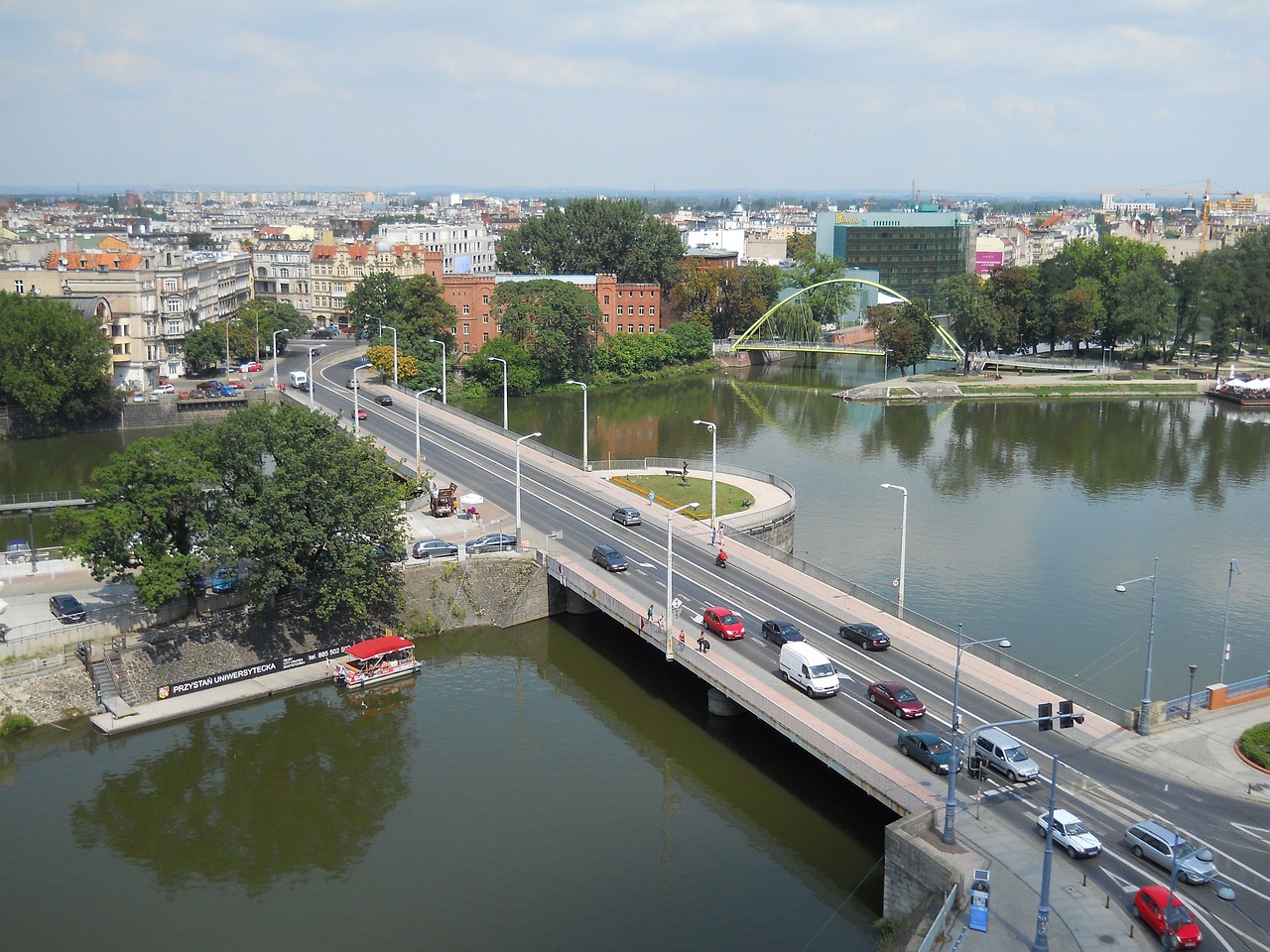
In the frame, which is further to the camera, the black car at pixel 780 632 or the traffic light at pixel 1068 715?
the black car at pixel 780 632

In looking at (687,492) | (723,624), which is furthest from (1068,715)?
(687,492)

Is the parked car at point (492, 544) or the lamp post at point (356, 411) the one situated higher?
the lamp post at point (356, 411)

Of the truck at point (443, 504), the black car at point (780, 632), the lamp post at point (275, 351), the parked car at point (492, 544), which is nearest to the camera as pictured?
the black car at point (780, 632)

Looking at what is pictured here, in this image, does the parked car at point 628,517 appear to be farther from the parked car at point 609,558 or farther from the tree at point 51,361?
the tree at point 51,361

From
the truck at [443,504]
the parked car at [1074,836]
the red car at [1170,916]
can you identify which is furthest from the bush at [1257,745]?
the truck at [443,504]

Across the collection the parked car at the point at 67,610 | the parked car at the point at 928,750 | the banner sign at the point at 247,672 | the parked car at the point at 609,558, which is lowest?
the banner sign at the point at 247,672

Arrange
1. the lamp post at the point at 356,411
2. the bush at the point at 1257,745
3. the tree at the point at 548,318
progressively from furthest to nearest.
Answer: the tree at the point at 548,318
the lamp post at the point at 356,411
the bush at the point at 1257,745

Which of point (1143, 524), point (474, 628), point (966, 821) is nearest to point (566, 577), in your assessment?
point (474, 628)
